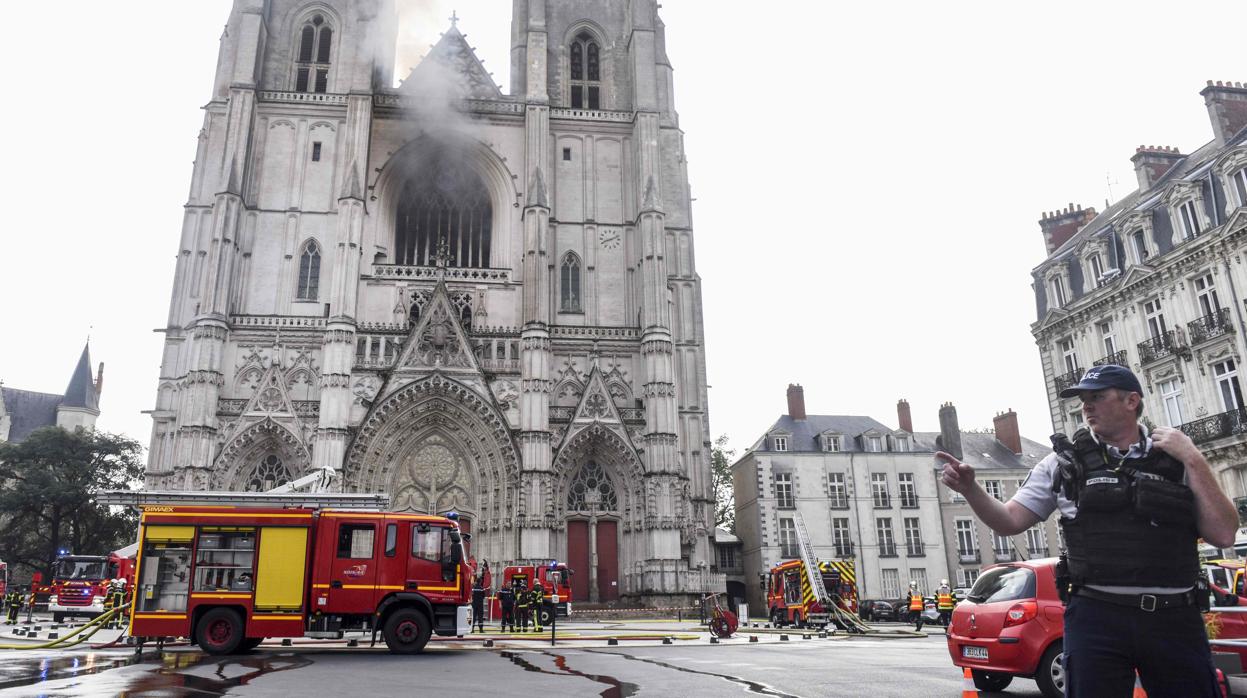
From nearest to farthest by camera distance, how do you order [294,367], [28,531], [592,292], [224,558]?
[224,558] < [294,367] < [592,292] < [28,531]

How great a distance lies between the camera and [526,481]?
2905 centimetres

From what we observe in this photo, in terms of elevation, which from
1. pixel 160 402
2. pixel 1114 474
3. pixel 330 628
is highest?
pixel 160 402

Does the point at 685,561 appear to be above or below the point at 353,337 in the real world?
below

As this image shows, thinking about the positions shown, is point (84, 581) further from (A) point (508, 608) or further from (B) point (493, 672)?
(B) point (493, 672)

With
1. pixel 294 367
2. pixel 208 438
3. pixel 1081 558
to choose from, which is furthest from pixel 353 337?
pixel 1081 558

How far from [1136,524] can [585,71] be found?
123 feet

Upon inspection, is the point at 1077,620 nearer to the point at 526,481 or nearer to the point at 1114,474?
the point at 1114,474

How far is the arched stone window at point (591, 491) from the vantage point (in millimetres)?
30938

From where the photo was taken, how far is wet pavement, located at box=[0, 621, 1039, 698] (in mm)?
7562

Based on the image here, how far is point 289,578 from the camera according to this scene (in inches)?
497

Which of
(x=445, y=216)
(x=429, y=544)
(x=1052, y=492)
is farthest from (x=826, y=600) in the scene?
(x=445, y=216)

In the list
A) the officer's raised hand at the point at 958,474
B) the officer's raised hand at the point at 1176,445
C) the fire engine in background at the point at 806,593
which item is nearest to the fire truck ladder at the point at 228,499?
the officer's raised hand at the point at 958,474

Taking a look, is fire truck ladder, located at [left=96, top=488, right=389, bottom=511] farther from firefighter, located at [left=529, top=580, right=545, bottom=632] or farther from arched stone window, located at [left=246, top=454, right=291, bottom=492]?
arched stone window, located at [left=246, top=454, right=291, bottom=492]

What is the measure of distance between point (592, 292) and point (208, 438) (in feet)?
49.4
